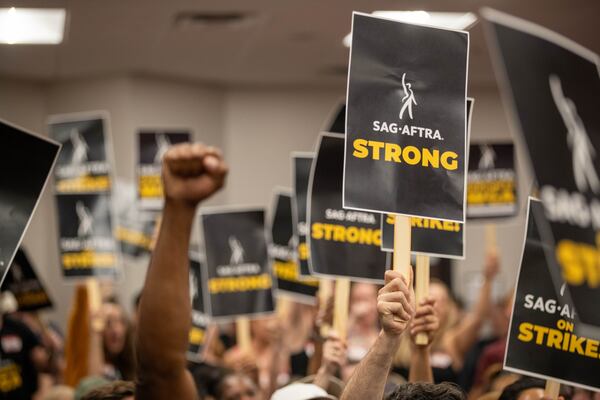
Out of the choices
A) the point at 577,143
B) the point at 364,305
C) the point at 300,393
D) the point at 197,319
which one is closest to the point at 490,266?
the point at 364,305

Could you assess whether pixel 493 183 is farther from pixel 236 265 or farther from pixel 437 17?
pixel 437 17

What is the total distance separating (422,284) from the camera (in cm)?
356

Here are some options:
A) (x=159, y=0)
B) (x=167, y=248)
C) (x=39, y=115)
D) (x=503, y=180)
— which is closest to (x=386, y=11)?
(x=159, y=0)

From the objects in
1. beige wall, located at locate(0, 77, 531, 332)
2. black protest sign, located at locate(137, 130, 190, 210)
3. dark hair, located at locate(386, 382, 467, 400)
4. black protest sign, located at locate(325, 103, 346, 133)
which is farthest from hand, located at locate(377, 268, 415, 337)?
beige wall, located at locate(0, 77, 531, 332)

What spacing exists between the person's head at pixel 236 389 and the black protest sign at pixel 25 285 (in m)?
1.50

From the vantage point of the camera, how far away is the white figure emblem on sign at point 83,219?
6.26 meters

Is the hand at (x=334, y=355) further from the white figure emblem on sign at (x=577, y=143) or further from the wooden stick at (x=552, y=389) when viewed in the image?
the white figure emblem on sign at (x=577, y=143)

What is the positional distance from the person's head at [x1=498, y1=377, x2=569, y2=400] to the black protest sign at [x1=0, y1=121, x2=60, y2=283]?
73.0 inches

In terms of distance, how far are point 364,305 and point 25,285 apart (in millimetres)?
1957

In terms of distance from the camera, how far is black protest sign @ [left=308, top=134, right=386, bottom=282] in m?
4.23

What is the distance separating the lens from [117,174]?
11711 millimetres

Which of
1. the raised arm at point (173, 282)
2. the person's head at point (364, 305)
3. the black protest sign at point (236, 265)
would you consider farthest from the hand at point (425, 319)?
the black protest sign at point (236, 265)

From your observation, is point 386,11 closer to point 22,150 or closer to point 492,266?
point 492,266

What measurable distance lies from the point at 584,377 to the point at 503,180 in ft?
11.4
